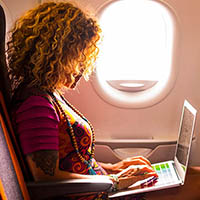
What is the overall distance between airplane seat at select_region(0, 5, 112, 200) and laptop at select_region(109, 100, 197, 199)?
9.2 inches

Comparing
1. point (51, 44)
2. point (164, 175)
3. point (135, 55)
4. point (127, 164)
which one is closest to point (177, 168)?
point (164, 175)

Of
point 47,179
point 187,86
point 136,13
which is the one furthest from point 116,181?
point 136,13

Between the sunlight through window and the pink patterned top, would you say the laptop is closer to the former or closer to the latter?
the pink patterned top

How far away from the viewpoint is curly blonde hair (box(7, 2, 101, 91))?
4.33 feet

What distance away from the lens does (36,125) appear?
125cm

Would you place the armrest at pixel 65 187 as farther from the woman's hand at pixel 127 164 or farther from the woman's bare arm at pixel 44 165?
the woman's hand at pixel 127 164

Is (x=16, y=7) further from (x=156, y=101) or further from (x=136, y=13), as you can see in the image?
(x=156, y=101)

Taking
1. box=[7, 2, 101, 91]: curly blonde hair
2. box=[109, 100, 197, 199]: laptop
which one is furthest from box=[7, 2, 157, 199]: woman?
box=[109, 100, 197, 199]: laptop

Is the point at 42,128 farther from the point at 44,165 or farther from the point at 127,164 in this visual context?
the point at 127,164

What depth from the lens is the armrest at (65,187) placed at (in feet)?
4.09

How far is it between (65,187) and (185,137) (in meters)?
0.88

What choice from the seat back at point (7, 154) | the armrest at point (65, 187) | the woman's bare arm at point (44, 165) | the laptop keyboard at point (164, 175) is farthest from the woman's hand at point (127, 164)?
the seat back at point (7, 154)

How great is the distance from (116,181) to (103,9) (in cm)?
107

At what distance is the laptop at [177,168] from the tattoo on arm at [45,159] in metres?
0.36
